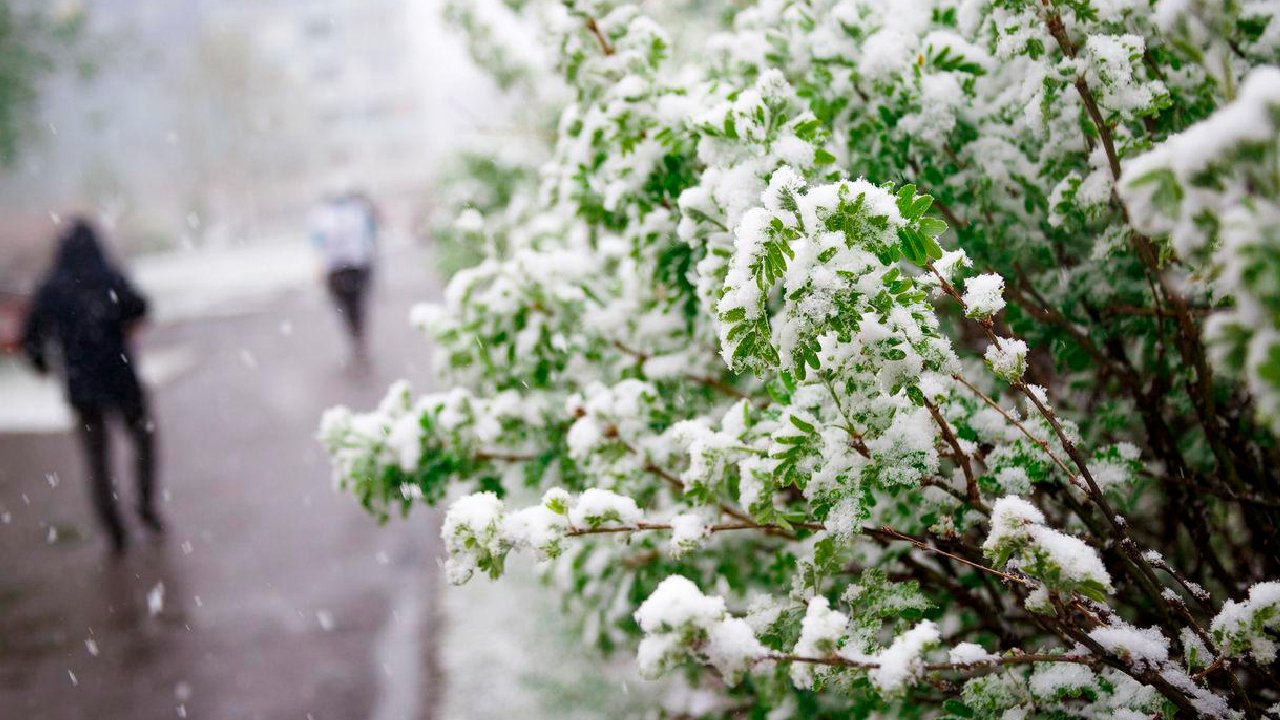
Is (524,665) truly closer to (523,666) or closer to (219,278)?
(523,666)

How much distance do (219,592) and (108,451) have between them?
130cm

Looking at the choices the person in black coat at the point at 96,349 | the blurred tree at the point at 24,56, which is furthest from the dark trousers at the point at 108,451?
the blurred tree at the point at 24,56

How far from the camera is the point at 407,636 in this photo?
412cm

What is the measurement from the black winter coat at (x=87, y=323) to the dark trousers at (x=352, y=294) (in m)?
3.85

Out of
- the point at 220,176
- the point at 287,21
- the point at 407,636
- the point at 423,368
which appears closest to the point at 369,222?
the point at 423,368

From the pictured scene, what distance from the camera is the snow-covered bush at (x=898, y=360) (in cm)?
139

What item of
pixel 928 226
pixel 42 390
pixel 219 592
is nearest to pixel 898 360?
pixel 928 226

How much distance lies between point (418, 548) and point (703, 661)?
4163 mm

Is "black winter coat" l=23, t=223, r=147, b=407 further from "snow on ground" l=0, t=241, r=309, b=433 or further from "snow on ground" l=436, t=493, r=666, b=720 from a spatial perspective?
"snow on ground" l=436, t=493, r=666, b=720

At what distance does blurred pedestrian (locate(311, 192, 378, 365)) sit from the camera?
9141mm

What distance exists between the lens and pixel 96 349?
5.14 meters

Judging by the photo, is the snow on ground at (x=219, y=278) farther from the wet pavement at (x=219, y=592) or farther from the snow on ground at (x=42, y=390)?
the wet pavement at (x=219, y=592)

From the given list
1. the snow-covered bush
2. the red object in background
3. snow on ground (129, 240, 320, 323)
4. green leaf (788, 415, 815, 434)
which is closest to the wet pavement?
the snow-covered bush

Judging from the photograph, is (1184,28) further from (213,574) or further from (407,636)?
(213,574)
